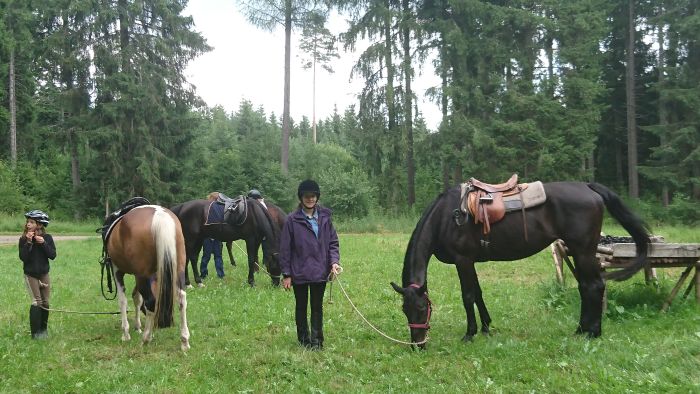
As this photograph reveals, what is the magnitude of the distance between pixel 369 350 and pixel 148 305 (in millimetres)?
2560

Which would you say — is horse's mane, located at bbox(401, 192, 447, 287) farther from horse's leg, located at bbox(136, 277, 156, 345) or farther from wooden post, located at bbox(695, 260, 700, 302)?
wooden post, located at bbox(695, 260, 700, 302)

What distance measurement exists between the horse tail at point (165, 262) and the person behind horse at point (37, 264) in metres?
1.44

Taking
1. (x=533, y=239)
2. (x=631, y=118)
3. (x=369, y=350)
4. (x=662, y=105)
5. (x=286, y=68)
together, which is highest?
(x=286, y=68)

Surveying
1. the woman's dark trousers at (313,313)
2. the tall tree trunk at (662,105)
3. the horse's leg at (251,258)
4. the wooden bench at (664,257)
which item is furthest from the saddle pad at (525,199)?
the tall tree trunk at (662,105)

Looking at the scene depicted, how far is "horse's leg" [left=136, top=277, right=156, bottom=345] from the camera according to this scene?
19.2 feet

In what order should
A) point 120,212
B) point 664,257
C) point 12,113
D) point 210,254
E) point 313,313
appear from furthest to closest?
1. point 12,113
2. point 210,254
3. point 120,212
4. point 664,257
5. point 313,313

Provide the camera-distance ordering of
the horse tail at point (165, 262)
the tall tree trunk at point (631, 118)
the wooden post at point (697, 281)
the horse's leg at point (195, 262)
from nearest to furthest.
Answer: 1. the horse tail at point (165, 262)
2. the wooden post at point (697, 281)
3. the horse's leg at point (195, 262)
4. the tall tree trunk at point (631, 118)

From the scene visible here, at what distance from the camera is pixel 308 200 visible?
18.6 feet

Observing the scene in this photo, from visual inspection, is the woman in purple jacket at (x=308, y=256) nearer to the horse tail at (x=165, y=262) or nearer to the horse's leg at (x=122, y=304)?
the horse tail at (x=165, y=262)

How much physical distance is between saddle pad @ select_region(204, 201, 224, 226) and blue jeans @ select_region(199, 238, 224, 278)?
1.15m

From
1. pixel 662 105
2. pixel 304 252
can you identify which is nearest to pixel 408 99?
pixel 662 105

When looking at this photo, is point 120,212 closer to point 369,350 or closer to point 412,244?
point 369,350

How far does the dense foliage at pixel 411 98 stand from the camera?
24047 millimetres

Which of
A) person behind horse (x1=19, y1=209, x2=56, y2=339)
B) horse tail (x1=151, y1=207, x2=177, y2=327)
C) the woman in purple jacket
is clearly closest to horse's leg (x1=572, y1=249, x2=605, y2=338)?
the woman in purple jacket
